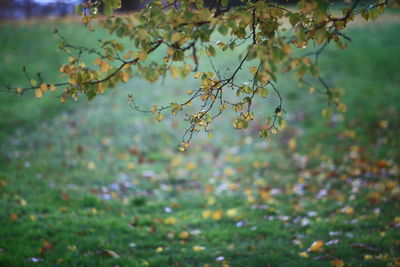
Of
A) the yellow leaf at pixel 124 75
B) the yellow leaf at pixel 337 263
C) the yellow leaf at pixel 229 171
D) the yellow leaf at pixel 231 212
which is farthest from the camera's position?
the yellow leaf at pixel 229 171

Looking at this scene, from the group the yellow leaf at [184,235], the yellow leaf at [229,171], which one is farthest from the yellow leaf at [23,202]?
the yellow leaf at [229,171]

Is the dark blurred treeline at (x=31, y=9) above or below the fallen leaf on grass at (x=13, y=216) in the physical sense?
above

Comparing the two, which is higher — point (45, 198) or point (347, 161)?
point (347, 161)

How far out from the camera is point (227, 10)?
3021 millimetres

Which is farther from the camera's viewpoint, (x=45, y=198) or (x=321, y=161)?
(x=321, y=161)

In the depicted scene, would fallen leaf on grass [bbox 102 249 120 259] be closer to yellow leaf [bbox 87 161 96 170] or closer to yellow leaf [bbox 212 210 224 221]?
yellow leaf [bbox 212 210 224 221]

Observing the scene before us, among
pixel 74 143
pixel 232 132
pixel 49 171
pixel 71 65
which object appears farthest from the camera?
pixel 232 132

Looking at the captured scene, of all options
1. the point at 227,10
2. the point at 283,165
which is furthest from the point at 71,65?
the point at 283,165

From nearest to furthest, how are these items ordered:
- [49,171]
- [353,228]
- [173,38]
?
[173,38] < [353,228] < [49,171]

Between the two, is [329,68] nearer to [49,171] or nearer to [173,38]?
[49,171]

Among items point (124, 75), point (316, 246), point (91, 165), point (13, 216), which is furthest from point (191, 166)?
point (124, 75)

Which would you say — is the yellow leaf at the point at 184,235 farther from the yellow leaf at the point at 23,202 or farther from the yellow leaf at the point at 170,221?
the yellow leaf at the point at 23,202

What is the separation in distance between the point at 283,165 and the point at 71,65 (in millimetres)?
6469

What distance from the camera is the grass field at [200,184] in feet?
15.3
